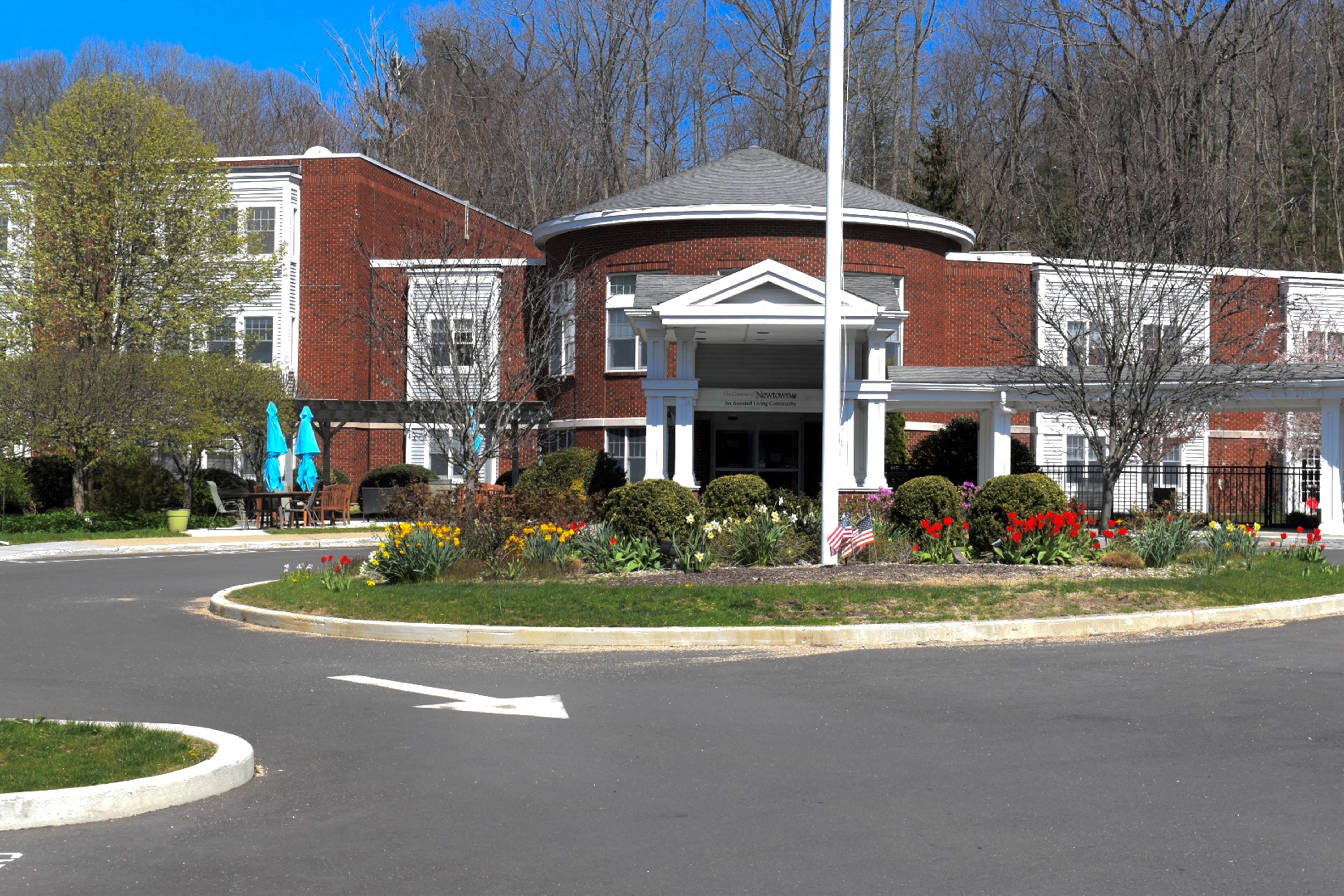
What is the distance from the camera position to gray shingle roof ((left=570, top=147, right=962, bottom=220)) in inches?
1387

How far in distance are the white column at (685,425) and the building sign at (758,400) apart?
0.43m

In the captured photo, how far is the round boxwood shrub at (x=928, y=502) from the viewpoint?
60.6ft

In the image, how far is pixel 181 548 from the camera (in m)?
27.1

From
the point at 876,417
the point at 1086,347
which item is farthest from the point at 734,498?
the point at 1086,347

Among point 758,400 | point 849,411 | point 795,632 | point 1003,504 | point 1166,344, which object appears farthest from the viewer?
point 758,400

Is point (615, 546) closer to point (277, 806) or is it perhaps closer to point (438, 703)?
point (438, 703)

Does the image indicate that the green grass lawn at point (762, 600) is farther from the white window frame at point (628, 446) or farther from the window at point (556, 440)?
the window at point (556, 440)

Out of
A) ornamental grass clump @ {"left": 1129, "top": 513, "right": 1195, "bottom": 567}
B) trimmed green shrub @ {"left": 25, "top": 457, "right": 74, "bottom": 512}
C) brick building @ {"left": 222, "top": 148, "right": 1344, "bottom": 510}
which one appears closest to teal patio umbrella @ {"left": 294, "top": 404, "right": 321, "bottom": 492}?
brick building @ {"left": 222, "top": 148, "right": 1344, "bottom": 510}

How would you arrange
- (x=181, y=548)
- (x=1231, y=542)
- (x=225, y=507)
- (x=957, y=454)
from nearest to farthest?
1. (x=1231, y=542)
2. (x=181, y=548)
3. (x=957, y=454)
4. (x=225, y=507)

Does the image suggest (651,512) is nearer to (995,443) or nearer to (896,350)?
(995,443)

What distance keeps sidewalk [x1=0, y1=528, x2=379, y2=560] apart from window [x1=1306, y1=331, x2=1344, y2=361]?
26.3m

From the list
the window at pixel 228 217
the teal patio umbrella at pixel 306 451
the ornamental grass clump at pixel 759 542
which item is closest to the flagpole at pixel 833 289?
the ornamental grass clump at pixel 759 542

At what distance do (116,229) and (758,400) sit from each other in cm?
2103

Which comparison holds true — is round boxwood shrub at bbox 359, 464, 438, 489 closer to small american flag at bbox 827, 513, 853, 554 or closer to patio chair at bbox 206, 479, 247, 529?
patio chair at bbox 206, 479, 247, 529
